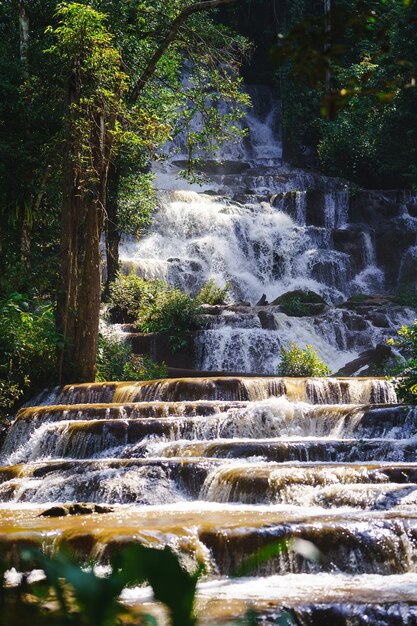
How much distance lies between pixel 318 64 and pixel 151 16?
17761 millimetres

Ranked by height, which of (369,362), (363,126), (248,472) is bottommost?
(369,362)

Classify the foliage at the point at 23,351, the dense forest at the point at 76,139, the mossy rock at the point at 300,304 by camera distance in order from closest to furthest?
the foliage at the point at 23,351
the dense forest at the point at 76,139
the mossy rock at the point at 300,304

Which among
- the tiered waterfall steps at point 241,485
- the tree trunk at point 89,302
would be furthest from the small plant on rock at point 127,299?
the tiered waterfall steps at point 241,485

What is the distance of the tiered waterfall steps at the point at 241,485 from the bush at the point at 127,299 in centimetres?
631

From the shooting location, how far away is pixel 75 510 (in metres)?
7.93

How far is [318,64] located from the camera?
4.85 ft

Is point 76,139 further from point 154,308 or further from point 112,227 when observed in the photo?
point 112,227

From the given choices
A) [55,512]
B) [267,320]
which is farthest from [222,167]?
[55,512]

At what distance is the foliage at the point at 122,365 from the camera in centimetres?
1636

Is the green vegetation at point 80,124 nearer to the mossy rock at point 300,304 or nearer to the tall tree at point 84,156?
the tall tree at point 84,156

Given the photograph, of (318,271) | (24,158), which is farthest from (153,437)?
(318,271)

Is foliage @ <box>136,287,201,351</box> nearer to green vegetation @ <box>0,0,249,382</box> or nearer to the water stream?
the water stream

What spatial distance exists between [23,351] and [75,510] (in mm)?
6561

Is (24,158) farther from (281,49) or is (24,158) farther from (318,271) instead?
(281,49)
